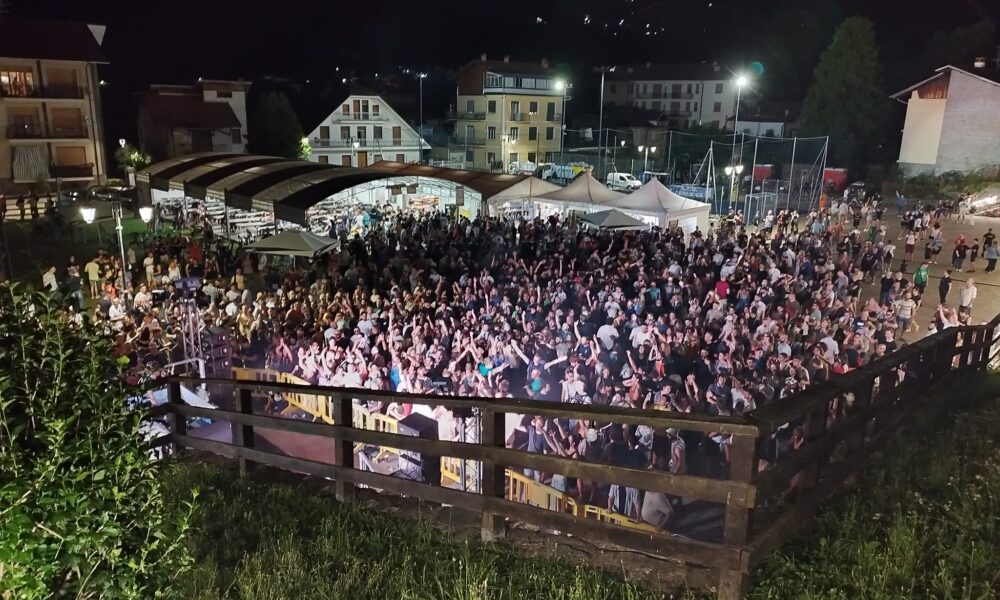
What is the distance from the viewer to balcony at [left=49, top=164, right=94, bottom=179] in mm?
33481

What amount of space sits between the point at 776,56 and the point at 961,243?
6535cm

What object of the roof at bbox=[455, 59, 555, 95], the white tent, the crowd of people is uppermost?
the roof at bbox=[455, 59, 555, 95]

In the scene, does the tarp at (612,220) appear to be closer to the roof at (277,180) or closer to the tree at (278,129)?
the roof at (277,180)

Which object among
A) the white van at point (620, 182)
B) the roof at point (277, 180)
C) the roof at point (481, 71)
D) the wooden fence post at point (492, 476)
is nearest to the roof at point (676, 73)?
the roof at point (481, 71)

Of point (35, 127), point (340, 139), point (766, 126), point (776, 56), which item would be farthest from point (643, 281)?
point (776, 56)

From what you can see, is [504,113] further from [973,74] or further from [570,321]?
[570,321]

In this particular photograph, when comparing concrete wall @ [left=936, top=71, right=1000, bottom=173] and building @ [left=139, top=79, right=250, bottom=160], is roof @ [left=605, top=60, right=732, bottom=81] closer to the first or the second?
concrete wall @ [left=936, top=71, right=1000, bottom=173]

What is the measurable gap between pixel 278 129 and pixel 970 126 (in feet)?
130

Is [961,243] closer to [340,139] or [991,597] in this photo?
[991,597]

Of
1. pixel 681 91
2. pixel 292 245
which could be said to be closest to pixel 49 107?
pixel 292 245

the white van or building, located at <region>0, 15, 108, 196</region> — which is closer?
building, located at <region>0, 15, 108, 196</region>

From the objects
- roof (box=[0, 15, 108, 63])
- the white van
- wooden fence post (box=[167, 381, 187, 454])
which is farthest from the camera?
the white van

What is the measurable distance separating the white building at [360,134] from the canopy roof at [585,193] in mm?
26859

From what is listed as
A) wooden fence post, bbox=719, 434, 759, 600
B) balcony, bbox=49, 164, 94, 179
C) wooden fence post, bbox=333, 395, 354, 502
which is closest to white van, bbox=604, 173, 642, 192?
balcony, bbox=49, 164, 94, 179
